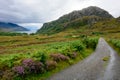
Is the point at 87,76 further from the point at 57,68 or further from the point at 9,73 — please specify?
the point at 9,73

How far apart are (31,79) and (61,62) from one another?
10.0 metres

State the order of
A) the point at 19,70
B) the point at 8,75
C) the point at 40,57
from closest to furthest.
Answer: the point at 8,75
the point at 19,70
the point at 40,57

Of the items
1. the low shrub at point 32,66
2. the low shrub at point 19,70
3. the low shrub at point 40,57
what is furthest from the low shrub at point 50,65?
the low shrub at point 19,70

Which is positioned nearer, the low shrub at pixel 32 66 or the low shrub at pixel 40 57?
the low shrub at pixel 32 66

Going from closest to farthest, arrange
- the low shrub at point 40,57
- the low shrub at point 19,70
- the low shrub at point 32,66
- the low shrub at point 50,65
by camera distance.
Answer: the low shrub at point 19,70
the low shrub at point 32,66
the low shrub at point 40,57
the low shrub at point 50,65

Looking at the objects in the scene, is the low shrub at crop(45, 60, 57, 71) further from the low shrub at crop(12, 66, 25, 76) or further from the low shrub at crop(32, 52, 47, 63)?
the low shrub at crop(12, 66, 25, 76)

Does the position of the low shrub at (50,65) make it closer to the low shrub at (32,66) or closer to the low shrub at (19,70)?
the low shrub at (32,66)

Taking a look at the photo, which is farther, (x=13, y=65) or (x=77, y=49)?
(x=77, y=49)

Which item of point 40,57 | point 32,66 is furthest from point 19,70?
point 40,57

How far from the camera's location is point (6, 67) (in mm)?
22469


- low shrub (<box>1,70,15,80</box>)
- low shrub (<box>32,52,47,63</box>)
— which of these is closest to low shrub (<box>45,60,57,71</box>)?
low shrub (<box>32,52,47,63</box>)

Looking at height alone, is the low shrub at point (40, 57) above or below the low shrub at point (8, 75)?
above

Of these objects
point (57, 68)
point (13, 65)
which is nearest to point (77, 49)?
point (57, 68)

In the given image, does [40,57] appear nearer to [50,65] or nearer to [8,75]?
[50,65]
